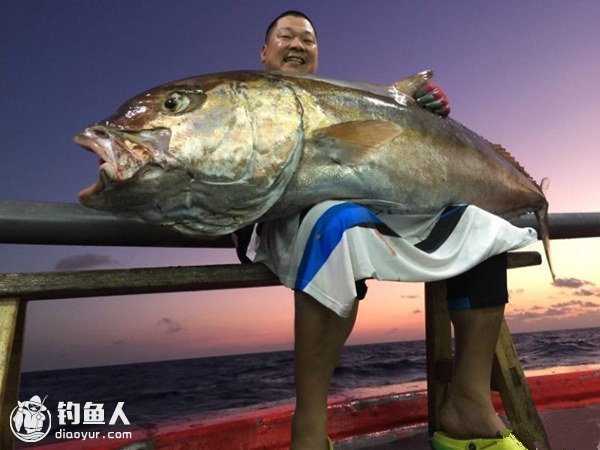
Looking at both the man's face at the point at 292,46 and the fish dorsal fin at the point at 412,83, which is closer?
the fish dorsal fin at the point at 412,83

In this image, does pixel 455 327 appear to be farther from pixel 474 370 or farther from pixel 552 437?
pixel 552 437

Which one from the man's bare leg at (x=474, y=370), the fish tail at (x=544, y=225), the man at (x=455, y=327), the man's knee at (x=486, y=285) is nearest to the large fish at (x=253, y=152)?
the man at (x=455, y=327)

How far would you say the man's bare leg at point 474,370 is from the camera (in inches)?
65.7

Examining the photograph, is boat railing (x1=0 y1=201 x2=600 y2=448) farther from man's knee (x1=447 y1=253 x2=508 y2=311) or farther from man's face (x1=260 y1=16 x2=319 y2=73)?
man's face (x1=260 y1=16 x2=319 y2=73)

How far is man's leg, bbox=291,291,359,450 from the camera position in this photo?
1381mm

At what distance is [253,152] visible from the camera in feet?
4.38

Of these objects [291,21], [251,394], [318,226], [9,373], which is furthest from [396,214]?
[251,394]

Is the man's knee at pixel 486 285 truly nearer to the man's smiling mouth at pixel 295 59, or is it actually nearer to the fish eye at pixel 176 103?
the fish eye at pixel 176 103

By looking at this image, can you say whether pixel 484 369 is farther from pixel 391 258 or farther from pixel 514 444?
pixel 391 258

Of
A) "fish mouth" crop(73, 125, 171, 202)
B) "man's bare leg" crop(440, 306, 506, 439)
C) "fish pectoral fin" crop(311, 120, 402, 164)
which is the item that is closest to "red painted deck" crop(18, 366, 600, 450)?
"man's bare leg" crop(440, 306, 506, 439)

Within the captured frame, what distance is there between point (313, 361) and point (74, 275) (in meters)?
0.72

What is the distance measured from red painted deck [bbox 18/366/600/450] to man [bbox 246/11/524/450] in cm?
73

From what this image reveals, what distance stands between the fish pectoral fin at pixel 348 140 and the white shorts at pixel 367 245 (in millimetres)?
149

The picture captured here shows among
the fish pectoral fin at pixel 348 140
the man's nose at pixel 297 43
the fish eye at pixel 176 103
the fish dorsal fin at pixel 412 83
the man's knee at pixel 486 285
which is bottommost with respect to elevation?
the man's knee at pixel 486 285
